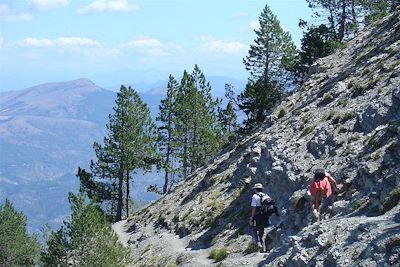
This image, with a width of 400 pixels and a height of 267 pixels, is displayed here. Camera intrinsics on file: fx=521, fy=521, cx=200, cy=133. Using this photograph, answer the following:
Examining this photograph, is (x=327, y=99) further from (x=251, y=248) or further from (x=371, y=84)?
(x=251, y=248)

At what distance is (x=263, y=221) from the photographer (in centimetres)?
2028

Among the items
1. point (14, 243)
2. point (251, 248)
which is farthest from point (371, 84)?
point (14, 243)

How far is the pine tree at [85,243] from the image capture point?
1244 inches

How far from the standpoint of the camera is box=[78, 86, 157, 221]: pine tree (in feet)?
175

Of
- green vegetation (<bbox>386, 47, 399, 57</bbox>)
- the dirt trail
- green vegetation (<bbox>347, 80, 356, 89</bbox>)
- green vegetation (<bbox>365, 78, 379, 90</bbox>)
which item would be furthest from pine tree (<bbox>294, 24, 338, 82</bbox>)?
the dirt trail

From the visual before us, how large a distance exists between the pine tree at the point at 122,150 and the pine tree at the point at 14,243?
8.66 meters

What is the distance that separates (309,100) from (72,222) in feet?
58.9

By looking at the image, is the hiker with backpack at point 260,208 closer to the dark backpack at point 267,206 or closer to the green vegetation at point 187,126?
the dark backpack at point 267,206

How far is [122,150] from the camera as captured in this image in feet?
175

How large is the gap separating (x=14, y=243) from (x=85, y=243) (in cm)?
2459

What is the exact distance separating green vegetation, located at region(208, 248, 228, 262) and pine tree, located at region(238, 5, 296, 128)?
31302 mm

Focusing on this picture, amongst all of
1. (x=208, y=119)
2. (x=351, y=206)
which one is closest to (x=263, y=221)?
(x=351, y=206)

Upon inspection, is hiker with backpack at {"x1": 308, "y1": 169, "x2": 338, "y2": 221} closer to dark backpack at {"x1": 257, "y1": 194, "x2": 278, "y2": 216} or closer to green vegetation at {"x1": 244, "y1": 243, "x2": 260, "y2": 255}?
dark backpack at {"x1": 257, "y1": 194, "x2": 278, "y2": 216}

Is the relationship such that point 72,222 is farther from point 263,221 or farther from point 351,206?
point 351,206
